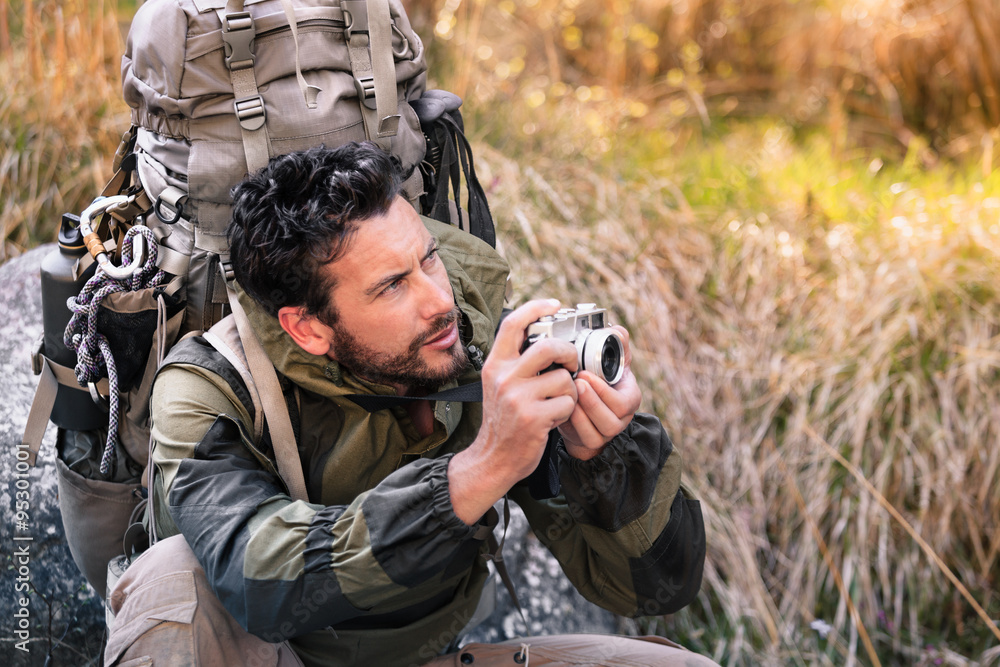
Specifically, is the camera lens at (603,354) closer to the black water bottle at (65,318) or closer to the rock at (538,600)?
the black water bottle at (65,318)

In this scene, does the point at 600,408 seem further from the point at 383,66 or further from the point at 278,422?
the point at 383,66

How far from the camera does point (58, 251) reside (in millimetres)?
1960

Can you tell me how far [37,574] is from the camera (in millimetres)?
2432

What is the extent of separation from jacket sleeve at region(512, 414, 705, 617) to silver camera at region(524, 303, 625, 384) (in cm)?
22

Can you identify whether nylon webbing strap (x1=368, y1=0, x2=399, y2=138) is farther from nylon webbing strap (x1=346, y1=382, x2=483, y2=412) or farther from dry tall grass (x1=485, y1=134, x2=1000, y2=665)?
dry tall grass (x1=485, y1=134, x2=1000, y2=665)

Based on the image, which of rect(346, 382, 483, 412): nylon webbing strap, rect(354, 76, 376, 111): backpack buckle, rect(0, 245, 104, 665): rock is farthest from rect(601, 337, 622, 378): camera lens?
rect(0, 245, 104, 665): rock

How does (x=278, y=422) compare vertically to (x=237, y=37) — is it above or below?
below

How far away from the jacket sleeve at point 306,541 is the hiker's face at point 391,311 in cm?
30

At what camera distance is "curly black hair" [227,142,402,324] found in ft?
5.53

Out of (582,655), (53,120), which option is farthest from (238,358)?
(53,120)

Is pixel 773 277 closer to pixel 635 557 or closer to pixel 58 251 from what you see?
pixel 635 557

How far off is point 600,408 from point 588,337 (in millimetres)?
133

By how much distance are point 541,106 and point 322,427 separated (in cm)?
323

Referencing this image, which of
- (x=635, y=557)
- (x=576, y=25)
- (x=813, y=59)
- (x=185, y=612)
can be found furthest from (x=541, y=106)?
(x=185, y=612)
